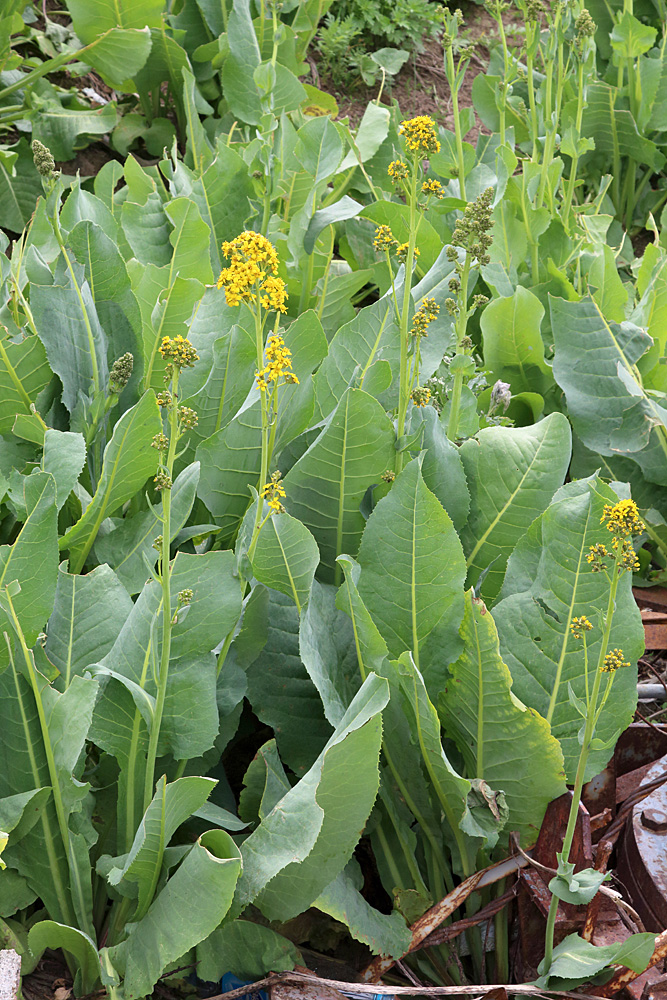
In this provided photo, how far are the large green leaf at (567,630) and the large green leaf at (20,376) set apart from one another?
37.8 inches

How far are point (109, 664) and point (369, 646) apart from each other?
1.24ft

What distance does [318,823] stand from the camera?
114 centimetres

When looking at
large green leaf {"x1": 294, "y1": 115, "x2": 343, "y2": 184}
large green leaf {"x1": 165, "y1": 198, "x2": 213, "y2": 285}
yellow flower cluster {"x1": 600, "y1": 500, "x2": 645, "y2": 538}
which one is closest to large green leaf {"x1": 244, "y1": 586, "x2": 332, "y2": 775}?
yellow flower cluster {"x1": 600, "y1": 500, "x2": 645, "y2": 538}

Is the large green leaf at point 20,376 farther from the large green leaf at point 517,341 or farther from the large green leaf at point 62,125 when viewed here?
the large green leaf at point 62,125

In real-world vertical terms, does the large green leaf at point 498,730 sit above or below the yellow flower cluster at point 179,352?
below

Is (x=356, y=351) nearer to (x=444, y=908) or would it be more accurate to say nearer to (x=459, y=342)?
(x=459, y=342)

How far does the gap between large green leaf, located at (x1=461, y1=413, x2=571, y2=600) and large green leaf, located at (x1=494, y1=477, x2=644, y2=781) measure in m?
0.18

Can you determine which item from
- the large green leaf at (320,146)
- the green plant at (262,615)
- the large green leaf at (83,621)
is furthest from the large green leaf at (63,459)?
the large green leaf at (320,146)

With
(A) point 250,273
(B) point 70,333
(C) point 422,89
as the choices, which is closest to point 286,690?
(A) point 250,273

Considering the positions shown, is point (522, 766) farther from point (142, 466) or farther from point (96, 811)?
point (142, 466)

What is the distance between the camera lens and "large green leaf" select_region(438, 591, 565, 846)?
4.42ft

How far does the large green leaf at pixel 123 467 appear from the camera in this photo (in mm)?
1550

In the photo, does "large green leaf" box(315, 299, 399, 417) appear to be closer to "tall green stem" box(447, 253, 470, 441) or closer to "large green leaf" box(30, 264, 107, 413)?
"tall green stem" box(447, 253, 470, 441)

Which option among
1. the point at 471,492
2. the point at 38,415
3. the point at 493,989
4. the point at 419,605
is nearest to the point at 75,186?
the point at 38,415
